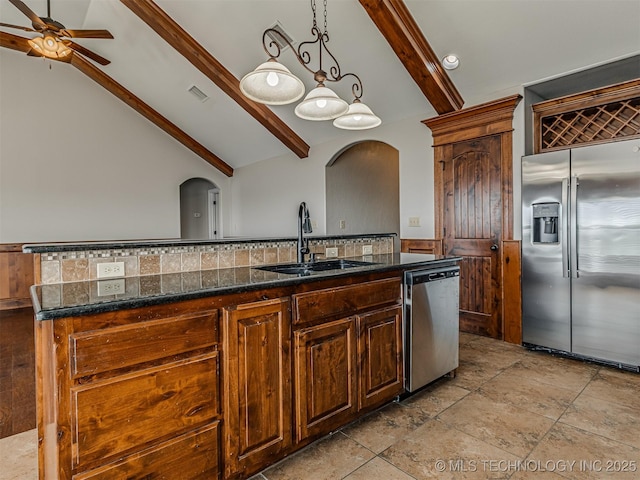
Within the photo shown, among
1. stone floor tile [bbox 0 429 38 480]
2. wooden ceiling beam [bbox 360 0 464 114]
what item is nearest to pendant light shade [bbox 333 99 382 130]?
wooden ceiling beam [bbox 360 0 464 114]

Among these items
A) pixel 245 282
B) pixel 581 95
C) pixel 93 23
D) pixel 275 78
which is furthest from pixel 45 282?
pixel 93 23

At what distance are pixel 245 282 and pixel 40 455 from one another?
0.91m

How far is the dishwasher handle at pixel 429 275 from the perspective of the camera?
7.25ft

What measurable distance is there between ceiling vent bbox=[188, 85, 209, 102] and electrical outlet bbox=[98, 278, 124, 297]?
4438 millimetres

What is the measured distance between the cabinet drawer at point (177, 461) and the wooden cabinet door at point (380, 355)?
87 centimetres

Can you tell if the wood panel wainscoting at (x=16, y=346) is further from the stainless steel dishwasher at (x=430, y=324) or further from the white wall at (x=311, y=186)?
the white wall at (x=311, y=186)

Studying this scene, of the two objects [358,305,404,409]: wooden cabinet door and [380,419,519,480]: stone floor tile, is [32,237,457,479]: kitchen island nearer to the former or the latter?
[358,305,404,409]: wooden cabinet door

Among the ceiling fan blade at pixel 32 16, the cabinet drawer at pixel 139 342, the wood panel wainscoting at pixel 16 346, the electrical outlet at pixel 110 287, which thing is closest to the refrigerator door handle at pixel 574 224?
the cabinet drawer at pixel 139 342

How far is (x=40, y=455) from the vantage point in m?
1.24

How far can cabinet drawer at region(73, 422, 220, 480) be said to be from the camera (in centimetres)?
121

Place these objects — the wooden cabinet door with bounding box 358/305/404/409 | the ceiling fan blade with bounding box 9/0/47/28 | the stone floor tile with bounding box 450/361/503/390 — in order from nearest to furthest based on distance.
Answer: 1. the wooden cabinet door with bounding box 358/305/404/409
2. the stone floor tile with bounding box 450/361/503/390
3. the ceiling fan blade with bounding box 9/0/47/28

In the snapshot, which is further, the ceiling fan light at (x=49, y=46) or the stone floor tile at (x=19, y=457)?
the ceiling fan light at (x=49, y=46)

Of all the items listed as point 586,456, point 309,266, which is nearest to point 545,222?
point 586,456

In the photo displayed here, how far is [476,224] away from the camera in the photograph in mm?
3818
